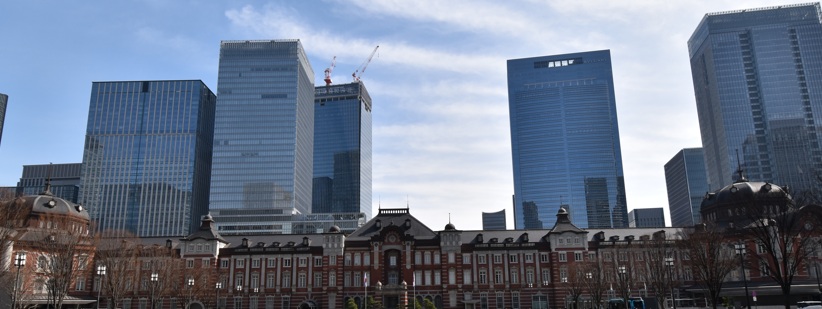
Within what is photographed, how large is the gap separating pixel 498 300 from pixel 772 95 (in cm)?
14531

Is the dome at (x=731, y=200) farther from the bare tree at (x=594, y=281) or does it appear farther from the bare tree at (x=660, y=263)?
the bare tree at (x=594, y=281)

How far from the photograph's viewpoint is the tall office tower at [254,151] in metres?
192

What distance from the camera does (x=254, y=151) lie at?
19338 cm

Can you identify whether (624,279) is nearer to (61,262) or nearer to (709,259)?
(709,259)

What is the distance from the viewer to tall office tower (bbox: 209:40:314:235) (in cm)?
19162

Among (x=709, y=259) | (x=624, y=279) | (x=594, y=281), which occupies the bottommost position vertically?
(x=594, y=281)

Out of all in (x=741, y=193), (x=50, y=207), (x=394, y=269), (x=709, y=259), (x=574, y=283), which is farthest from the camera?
(x=741, y=193)

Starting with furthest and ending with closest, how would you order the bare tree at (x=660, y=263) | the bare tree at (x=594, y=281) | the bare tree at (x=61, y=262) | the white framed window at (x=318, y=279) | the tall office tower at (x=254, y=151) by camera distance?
1. the tall office tower at (x=254, y=151)
2. the white framed window at (x=318, y=279)
3. the bare tree at (x=594, y=281)
4. the bare tree at (x=660, y=263)
5. the bare tree at (x=61, y=262)

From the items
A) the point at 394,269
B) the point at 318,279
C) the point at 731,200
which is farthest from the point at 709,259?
the point at 318,279

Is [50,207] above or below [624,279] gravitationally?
above

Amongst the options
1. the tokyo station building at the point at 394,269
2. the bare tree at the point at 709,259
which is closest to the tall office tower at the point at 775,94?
the tokyo station building at the point at 394,269

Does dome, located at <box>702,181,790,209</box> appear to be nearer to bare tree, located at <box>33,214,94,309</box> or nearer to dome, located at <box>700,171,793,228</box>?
dome, located at <box>700,171,793,228</box>

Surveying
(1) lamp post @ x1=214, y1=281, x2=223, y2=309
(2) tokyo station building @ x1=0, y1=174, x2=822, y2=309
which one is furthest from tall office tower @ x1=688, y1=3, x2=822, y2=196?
(1) lamp post @ x1=214, y1=281, x2=223, y2=309

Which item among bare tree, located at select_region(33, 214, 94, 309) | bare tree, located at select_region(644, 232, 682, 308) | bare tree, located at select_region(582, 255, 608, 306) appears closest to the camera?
bare tree, located at select_region(33, 214, 94, 309)
